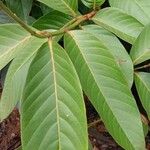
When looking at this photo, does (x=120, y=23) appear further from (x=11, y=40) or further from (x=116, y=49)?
(x=11, y=40)

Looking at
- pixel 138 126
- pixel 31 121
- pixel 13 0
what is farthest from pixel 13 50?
pixel 13 0

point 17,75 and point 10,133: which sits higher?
point 10,133

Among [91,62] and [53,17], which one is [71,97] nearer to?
[91,62]

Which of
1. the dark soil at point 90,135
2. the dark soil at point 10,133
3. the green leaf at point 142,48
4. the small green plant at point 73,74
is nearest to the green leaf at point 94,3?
the small green plant at point 73,74

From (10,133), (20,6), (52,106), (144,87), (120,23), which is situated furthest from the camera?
(10,133)

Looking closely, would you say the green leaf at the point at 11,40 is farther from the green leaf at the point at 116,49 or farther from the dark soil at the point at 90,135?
the dark soil at the point at 90,135

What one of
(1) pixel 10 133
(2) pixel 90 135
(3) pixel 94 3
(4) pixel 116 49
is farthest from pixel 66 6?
(1) pixel 10 133

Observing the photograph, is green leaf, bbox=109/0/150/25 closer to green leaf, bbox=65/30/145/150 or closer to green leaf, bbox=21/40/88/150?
green leaf, bbox=65/30/145/150
